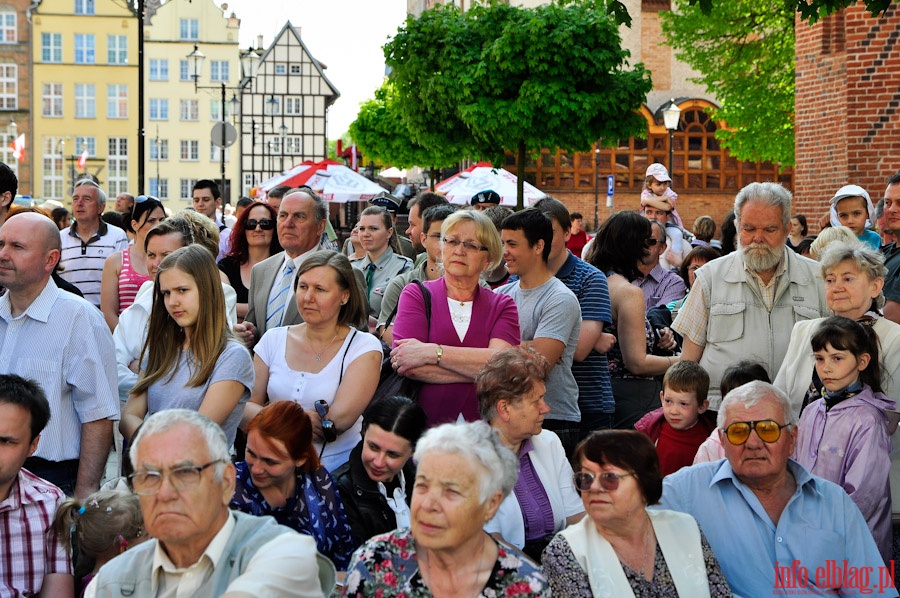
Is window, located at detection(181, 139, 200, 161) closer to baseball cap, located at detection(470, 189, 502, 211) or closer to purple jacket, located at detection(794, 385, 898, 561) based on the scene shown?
baseball cap, located at detection(470, 189, 502, 211)

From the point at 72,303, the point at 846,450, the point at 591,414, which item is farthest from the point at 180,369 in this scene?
the point at 846,450

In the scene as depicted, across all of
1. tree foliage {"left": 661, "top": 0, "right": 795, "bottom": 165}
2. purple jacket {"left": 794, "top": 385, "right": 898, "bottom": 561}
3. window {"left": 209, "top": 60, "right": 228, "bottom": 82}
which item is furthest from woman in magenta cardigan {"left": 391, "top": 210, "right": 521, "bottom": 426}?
window {"left": 209, "top": 60, "right": 228, "bottom": 82}

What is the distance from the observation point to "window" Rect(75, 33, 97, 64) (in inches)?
2940

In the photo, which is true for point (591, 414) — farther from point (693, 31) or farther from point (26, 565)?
point (693, 31)

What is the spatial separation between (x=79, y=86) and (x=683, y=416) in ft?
247

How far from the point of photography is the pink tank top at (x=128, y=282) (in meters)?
7.73

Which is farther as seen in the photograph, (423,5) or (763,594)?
(423,5)

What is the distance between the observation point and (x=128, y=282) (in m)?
7.75

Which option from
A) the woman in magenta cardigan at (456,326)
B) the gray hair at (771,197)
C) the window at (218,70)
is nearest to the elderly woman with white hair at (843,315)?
the gray hair at (771,197)

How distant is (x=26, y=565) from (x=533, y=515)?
6.63 ft

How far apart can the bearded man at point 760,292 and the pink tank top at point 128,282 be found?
3798 millimetres

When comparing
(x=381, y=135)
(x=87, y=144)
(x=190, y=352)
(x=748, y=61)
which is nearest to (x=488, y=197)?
(x=190, y=352)

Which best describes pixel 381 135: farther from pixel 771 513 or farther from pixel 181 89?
pixel 771 513

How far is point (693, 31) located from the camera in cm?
2628
